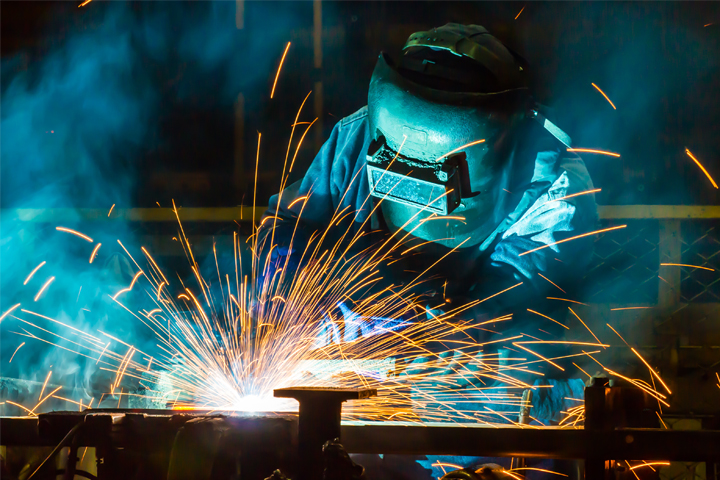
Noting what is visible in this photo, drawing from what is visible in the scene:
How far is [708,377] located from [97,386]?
10.9 ft

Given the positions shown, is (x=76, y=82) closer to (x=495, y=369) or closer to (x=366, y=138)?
(x=366, y=138)

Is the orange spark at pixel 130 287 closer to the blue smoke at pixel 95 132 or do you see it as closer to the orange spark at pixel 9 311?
the blue smoke at pixel 95 132

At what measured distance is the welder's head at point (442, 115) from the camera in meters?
1.80

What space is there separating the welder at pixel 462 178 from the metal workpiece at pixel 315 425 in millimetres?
1028

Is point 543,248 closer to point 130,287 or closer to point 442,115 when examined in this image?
point 442,115

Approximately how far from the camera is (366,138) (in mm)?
2248

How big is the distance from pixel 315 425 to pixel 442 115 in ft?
4.06

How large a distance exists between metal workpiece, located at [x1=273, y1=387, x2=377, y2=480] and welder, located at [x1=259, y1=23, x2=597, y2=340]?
3.37ft

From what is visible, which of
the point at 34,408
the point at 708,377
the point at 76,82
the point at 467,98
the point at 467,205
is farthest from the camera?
the point at 76,82

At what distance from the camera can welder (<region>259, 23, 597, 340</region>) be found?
71.7 inches

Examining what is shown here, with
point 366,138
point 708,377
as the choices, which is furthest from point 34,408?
point 708,377

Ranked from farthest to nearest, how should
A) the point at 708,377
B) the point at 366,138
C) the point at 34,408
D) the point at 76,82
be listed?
the point at 76,82
the point at 708,377
the point at 34,408
the point at 366,138

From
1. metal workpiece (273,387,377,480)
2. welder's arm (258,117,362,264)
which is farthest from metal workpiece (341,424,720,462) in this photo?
welder's arm (258,117,362,264)

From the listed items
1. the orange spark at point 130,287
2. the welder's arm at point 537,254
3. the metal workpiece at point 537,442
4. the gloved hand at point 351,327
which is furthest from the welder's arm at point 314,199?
the metal workpiece at point 537,442
